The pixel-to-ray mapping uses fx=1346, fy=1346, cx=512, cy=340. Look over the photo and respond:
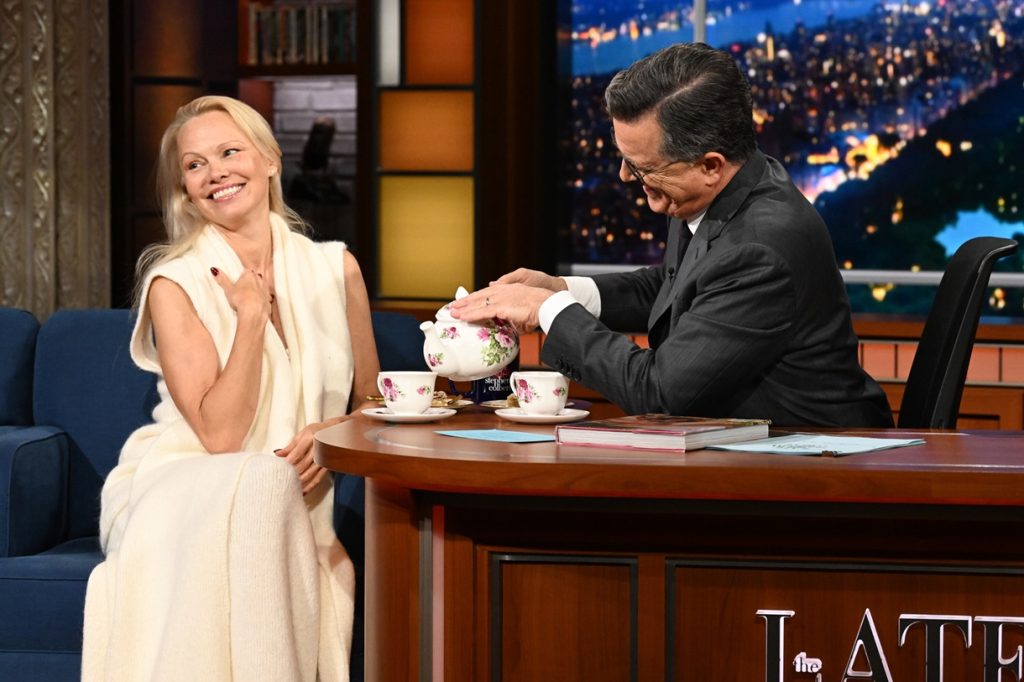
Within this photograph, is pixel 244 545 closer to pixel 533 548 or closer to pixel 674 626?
pixel 533 548

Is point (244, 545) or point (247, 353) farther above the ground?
point (247, 353)

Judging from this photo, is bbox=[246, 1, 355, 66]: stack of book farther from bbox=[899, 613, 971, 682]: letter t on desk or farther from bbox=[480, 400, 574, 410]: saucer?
bbox=[899, 613, 971, 682]: letter t on desk

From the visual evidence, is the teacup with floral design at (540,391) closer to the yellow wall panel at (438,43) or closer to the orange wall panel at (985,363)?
the orange wall panel at (985,363)

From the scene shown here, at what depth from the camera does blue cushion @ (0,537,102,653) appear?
101 inches

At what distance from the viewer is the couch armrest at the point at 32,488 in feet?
8.91

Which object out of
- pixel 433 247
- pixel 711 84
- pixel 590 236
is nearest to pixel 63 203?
pixel 433 247

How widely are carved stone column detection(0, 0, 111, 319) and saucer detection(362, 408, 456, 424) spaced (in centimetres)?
389

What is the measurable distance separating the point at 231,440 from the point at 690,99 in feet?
3.55

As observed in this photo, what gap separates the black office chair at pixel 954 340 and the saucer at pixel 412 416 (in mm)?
833

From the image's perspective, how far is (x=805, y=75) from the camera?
536 centimetres

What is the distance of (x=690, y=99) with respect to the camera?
2080 millimetres

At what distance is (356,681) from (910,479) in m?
1.24

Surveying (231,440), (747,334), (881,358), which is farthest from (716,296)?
(881,358)

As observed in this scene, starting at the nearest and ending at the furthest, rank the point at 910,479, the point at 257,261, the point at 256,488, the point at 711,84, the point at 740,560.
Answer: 1. the point at 910,479
2. the point at 740,560
3. the point at 711,84
4. the point at 256,488
5. the point at 257,261
